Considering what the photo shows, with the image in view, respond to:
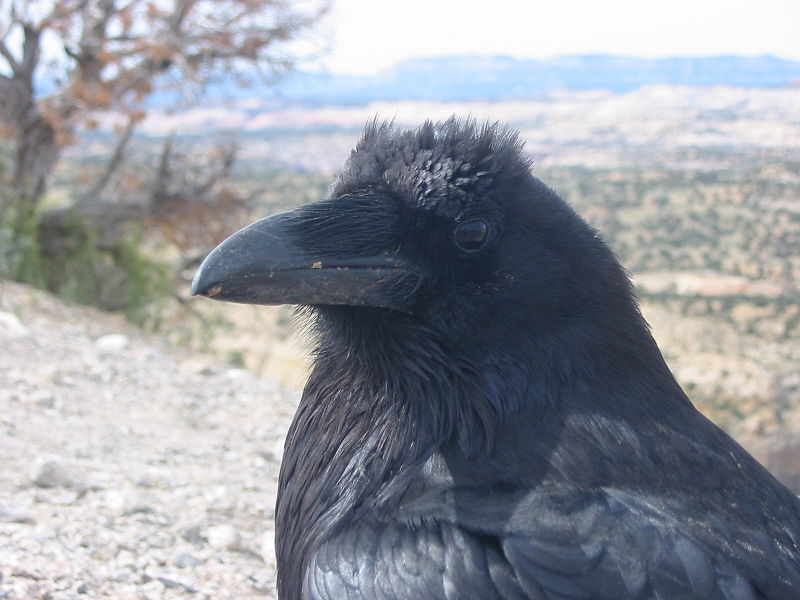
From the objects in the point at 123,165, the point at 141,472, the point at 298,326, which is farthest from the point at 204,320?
the point at 298,326

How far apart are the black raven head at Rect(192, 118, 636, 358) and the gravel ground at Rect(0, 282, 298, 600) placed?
1509mm

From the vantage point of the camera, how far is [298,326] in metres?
2.62

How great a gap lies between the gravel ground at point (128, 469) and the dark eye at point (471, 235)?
1.75 m

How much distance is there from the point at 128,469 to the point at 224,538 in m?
0.96

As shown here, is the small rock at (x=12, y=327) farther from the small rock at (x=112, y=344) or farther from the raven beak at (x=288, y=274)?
the raven beak at (x=288, y=274)

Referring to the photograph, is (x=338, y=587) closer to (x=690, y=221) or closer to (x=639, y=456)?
(x=639, y=456)

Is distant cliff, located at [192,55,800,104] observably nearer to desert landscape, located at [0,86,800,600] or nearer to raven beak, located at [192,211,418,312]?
desert landscape, located at [0,86,800,600]

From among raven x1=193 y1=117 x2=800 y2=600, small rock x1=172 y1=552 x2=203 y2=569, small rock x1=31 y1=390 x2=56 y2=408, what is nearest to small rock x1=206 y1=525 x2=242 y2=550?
small rock x1=172 y1=552 x2=203 y2=569

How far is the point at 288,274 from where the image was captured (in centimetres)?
204

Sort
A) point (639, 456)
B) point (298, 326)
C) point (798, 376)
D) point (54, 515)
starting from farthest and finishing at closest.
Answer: point (798, 376)
point (54, 515)
point (298, 326)
point (639, 456)

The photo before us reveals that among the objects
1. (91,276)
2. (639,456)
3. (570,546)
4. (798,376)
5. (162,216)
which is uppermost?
(639,456)

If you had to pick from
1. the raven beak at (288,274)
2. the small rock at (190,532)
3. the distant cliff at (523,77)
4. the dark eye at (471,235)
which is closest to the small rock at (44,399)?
the small rock at (190,532)

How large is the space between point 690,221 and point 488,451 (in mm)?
18935

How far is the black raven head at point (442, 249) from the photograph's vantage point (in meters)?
2.08
